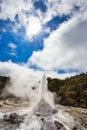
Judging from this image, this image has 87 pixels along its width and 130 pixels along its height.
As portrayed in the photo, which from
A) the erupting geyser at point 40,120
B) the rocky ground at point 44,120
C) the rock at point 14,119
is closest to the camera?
the erupting geyser at point 40,120

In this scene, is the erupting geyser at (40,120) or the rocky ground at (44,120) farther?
the rocky ground at (44,120)

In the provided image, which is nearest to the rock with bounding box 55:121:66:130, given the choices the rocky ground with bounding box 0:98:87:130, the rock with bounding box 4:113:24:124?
the rocky ground with bounding box 0:98:87:130

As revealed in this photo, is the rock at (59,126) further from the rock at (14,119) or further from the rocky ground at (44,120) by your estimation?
the rock at (14,119)

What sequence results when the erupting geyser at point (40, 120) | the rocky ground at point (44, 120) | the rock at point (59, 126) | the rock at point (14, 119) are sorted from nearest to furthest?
the rock at point (59, 126) < the erupting geyser at point (40, 120) < the rocky ground at point (44, 120) < the rock at point (14, 119)

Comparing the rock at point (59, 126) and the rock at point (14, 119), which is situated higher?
the rock at point (14, 119)

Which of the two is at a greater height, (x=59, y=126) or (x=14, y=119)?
(x=14, y=119)

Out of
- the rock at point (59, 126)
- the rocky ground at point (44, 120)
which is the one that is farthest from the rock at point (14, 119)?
the rock at point (59, 126)

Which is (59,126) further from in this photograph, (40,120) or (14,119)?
(14,119)

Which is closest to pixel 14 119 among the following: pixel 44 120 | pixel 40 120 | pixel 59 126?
pixel 40 120

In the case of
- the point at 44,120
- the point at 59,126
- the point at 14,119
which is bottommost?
the point at 59,126

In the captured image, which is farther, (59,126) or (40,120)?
(40,120)

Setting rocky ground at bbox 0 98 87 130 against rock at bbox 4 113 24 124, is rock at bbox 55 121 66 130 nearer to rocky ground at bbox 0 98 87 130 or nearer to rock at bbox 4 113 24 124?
rocky ground at bbox 0 98 87 130

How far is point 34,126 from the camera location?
2511 centimetres

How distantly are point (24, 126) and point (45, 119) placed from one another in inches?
99.4
